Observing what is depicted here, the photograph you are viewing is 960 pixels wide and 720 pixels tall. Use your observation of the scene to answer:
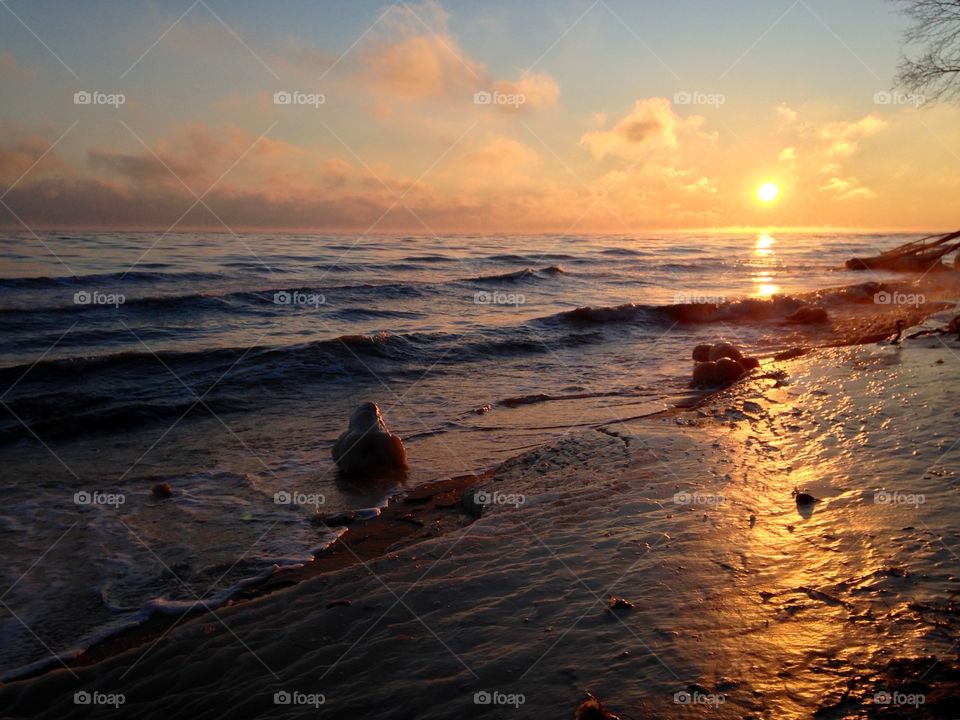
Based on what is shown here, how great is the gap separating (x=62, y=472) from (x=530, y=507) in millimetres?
5287

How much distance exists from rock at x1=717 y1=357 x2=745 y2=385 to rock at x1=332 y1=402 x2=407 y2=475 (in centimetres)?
542

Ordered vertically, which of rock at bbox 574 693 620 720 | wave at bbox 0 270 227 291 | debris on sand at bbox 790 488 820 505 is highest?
wave at bbox 0 270 227 291

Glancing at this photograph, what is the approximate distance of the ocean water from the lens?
191 inches

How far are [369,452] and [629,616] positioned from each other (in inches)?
152

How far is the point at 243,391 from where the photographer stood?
10344 mm

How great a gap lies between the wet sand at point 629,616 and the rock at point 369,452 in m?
1.47

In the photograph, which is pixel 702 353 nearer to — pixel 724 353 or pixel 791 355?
pixel 724 353

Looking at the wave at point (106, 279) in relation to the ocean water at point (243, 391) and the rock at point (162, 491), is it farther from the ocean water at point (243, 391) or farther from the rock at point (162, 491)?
the rock at point (162, 491)

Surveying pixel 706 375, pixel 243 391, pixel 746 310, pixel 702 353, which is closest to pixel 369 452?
pixel 243 391

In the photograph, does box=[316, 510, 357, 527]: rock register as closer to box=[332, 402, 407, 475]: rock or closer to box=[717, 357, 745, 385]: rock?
box=[332, 402, 407, 475]: rock

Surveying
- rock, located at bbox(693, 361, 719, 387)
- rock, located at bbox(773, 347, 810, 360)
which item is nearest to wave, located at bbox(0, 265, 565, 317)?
rock, located at bbox(693, 361, 719, 387)

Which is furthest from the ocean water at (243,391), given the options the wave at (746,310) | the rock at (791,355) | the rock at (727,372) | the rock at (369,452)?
the rock at (791,355)

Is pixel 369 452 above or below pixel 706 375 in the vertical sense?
below

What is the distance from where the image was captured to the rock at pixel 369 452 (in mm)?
6562
